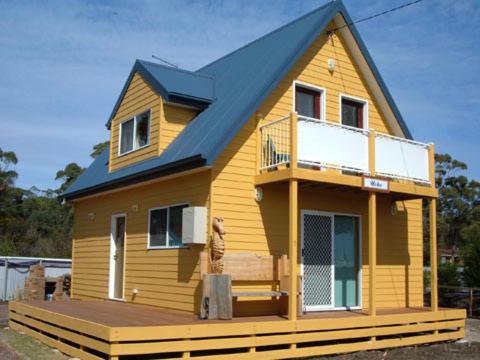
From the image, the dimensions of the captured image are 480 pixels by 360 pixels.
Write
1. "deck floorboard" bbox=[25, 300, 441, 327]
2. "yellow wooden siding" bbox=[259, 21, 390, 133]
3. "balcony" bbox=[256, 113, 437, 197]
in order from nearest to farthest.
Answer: "deck floorboard" bbox=[25, 300, 441, 327] → "balcony" bbox=[256, 113, 437, 197] → "yellow wooden siding" bbox=[259, 21, 390, 133]

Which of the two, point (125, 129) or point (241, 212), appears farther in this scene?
point (125, 129)

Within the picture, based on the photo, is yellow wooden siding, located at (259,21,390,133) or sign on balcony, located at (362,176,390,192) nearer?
sign on balcony, located at (362,176,390,192)

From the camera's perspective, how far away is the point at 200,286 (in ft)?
36.9

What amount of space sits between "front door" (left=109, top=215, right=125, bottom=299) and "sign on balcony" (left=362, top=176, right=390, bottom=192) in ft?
21.1

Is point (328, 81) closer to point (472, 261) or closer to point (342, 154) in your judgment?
point (342, 154)

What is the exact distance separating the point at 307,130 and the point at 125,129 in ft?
19.3

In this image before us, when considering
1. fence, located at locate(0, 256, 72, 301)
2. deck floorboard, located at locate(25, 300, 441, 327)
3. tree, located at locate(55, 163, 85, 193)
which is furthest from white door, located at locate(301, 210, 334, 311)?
tree, located at locate(55, 163, 85, 193)

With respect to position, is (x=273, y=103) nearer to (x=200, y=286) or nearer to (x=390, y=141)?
(x=390, y=141)

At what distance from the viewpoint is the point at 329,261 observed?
512 inches

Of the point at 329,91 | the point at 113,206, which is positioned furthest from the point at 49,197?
the point at 329,91

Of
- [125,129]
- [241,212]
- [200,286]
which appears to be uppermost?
[125,129]

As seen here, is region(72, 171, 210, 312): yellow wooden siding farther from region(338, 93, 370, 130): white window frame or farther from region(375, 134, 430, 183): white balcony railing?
region(338, 93, 370, 130): white window frame

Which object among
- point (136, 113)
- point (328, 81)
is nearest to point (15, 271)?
point (136, 113)

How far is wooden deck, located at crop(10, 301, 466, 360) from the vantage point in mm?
8742
